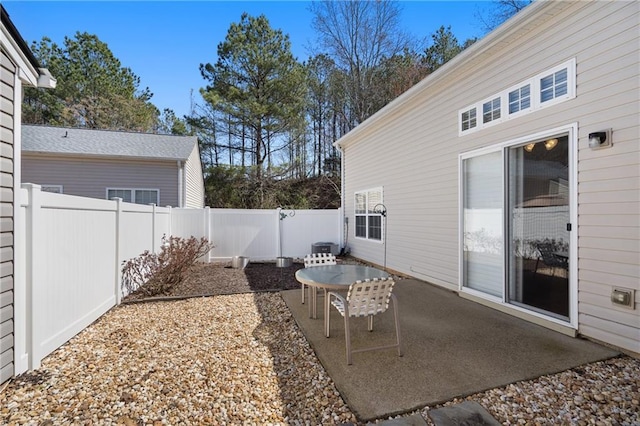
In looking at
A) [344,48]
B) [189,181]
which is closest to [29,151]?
[189,181]

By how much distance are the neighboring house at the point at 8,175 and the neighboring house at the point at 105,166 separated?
821 cm

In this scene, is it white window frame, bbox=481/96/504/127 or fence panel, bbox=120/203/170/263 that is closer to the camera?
white window frame, bbox=481/96/504/127

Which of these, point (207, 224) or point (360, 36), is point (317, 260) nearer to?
point (207, 224)

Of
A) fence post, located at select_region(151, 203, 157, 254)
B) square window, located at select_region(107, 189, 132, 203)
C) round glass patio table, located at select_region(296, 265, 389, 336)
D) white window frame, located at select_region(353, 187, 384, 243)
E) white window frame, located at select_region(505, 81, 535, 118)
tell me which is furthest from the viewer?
square window, located at select_region(107, 189, 132, 203)

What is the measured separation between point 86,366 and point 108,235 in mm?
2052

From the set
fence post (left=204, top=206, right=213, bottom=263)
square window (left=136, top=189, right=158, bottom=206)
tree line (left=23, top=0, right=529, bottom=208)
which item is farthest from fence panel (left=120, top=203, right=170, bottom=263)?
tree line (left=23, top=0, right=529, bottom=208)

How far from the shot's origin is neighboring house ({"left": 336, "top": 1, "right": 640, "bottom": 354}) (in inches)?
119

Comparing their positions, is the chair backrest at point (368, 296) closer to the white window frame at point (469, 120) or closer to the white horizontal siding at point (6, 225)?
the white horizontal siding at point (6, 225)

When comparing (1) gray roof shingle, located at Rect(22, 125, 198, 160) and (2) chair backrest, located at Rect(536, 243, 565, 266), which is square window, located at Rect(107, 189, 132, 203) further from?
(2) chair backrest, located at Rect(536, 243, 565, 266)

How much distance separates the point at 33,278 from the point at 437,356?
387cm

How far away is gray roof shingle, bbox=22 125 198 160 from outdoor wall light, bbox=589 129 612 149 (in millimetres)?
10844

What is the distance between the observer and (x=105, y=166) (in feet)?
33.9

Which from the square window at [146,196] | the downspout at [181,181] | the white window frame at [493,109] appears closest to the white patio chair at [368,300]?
the white window frame at [493,109]

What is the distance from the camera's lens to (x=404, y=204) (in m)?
6.84
